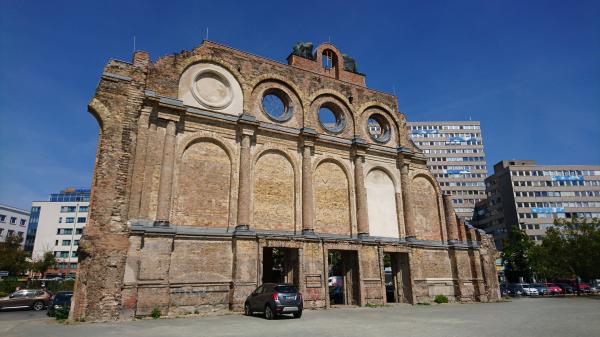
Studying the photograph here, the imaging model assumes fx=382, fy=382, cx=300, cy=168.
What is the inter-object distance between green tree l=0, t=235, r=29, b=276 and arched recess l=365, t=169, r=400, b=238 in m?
44.7

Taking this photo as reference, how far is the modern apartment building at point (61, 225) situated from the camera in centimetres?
7525

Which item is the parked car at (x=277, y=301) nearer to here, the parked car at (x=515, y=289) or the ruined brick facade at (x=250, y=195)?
the ruined brick facade at (x=250, y=195)

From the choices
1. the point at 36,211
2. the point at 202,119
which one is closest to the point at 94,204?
the point at 202,119

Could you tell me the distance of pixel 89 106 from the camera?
16.9 metres

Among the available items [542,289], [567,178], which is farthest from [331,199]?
[567,178]

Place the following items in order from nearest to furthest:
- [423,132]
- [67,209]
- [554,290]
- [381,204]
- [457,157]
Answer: [381,204], [554,290], [67,209], [457,157], [423,132]

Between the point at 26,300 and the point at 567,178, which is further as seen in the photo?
the point at 567,178

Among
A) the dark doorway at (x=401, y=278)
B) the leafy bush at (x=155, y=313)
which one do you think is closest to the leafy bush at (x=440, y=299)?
the dark doorway at (x=401, y=278)

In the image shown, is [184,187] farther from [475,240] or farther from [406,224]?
[475,240]

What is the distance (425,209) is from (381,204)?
12.5 feet

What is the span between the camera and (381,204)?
2445 cm

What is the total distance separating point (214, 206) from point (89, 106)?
23.3ft

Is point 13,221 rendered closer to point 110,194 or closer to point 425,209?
point 110,194

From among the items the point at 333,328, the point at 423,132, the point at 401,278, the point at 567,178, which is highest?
the point at 423,132
